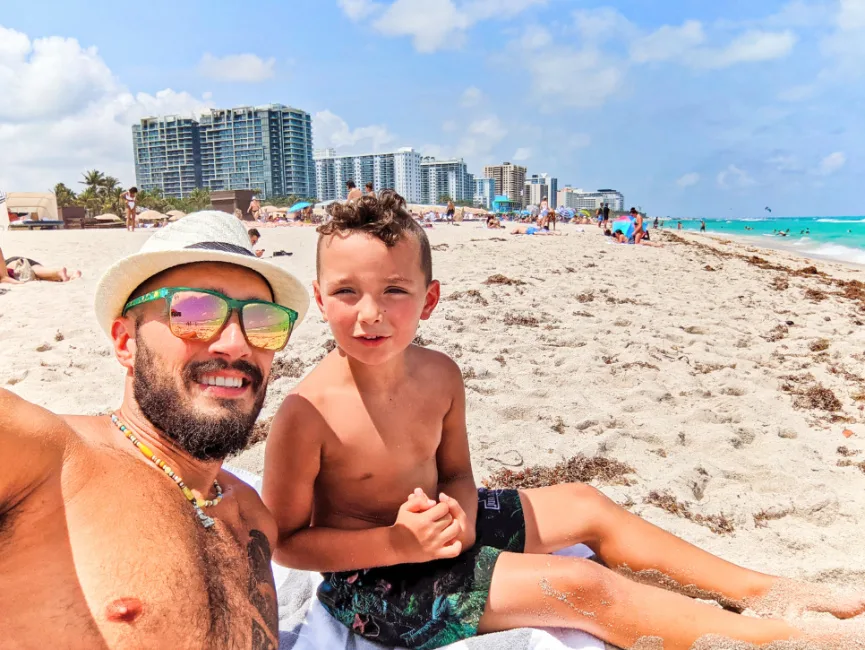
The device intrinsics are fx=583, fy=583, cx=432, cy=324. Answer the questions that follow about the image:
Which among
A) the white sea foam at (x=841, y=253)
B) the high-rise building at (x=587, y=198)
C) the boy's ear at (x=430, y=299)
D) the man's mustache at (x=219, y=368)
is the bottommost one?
the white sea foam at (x=841, y=253)

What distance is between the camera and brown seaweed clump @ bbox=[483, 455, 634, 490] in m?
3.32

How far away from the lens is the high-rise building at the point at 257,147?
287ft

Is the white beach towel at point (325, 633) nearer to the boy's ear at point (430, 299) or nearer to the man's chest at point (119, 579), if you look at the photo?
the man's chest at point (119, 579)

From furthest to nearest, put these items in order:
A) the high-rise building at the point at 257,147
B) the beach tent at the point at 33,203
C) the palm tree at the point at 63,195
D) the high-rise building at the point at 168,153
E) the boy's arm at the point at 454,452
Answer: the high-rise building at the point at 168,153 < the high-rise building at the point at 257,147 < the palm tree at the point at 63,195 < the beach tent at the point at 33,203 < the boy's arm at the point at 454,452

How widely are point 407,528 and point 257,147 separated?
9381 cm

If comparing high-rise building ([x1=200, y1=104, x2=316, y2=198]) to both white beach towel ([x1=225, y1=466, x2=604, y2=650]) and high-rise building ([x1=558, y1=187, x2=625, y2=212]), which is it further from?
→ white beach towel ([x1=225, y1=466, x2=604, y2=650])

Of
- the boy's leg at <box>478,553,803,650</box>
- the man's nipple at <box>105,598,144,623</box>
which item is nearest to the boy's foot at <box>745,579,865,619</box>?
the boy's leg at <box>478,553,803,650</box>

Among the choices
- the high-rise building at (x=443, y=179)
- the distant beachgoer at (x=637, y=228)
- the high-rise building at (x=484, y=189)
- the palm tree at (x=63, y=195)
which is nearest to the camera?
the distant beachgoer at (x=637, y=228)

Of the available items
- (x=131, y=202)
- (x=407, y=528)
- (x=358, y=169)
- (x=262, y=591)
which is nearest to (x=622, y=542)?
(x=407, y=528)

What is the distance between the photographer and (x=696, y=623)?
1.91m

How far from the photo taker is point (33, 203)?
31.7 meters

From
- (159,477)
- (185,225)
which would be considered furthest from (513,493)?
(185,225)

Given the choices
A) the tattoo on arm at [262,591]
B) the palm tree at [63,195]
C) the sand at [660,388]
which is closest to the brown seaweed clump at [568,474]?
the sand at [660,388]

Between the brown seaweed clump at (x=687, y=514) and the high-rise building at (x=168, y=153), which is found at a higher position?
the high-rise building at (x=168, y=153)
